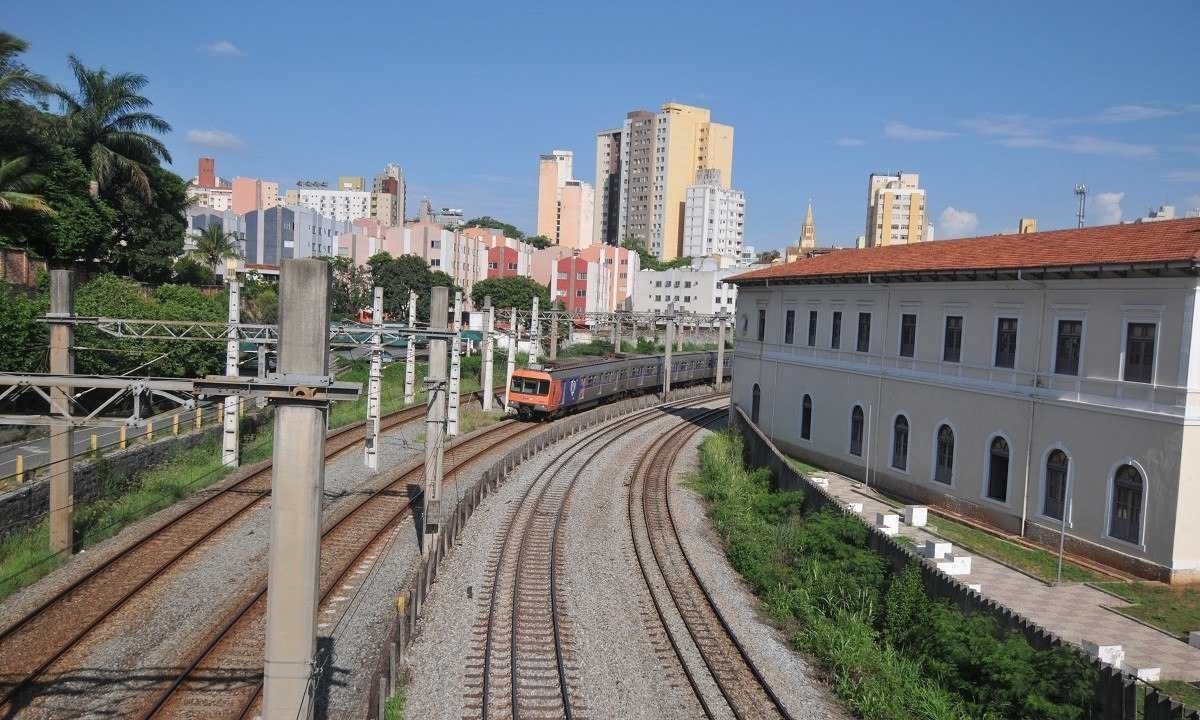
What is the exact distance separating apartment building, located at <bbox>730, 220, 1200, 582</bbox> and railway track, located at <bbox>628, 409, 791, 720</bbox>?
7.54 m

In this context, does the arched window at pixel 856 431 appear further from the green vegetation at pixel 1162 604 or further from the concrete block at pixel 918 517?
the green vegetation at pixel 1162 604

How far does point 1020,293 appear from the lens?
22438mm

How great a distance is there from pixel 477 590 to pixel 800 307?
2075cm

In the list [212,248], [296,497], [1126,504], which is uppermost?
[212,248]

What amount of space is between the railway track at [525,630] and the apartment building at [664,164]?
137 meters

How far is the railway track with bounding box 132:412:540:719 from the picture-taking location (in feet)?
38.0

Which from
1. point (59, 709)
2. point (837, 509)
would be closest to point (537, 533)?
point (837, 509)

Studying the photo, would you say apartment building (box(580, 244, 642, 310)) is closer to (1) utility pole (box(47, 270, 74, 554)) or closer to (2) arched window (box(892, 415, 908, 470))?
(2) arched window (box(892, 415, 908, 470))

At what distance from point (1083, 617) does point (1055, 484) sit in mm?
5552

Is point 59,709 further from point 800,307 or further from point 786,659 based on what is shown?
point 800,307

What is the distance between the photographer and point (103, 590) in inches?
615

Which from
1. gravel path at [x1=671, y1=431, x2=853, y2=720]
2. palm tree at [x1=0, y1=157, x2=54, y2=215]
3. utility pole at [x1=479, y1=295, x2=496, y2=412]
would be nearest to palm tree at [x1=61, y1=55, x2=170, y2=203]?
palm tree at [x1=0, y1=157, x2=54, y2=215]

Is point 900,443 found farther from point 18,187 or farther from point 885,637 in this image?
point 18,187

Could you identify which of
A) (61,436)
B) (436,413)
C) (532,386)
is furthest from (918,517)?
(61,436)
